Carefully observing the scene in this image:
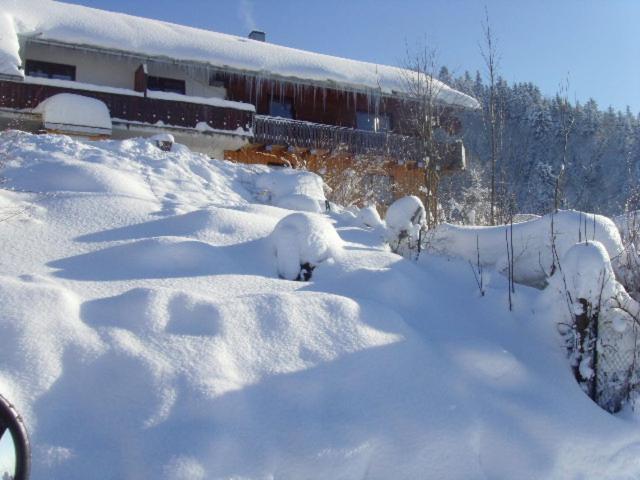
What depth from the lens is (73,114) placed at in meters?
14.0

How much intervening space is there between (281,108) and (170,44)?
4589 mm

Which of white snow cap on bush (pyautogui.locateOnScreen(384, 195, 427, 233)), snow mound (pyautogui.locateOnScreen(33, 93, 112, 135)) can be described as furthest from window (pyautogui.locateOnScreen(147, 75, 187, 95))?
white snow cap on bush (pyautogui.locateOnScreen(384, 195, 427, 233))

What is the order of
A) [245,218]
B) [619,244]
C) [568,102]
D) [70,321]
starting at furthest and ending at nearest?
1. [568,102]
2. [245,218]
3. [619,244]
4. [70,321]

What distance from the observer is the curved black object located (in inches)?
75.2

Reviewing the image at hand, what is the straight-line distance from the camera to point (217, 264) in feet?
16.9

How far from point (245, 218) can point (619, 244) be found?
3.70m

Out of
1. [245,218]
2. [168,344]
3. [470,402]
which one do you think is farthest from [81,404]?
[245,218]

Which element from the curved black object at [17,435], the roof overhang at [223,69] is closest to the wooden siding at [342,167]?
the roof overhang at [223,69]

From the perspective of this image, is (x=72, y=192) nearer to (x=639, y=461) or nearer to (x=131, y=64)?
(x=639, y=461)

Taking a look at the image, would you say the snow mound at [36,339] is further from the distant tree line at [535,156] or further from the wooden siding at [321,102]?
the wooden siding at [321,102]

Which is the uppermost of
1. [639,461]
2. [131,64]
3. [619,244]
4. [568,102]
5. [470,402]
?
[131,64]

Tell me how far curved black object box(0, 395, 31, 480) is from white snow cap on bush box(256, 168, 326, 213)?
6869 millimetres

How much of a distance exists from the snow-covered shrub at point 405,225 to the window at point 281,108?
14.0m

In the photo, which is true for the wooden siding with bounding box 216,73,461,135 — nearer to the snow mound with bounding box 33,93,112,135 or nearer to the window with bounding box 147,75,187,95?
the window with bounding box 147,75,187,95
